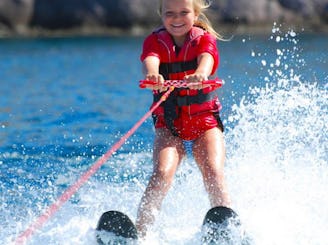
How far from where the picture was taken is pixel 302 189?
15.2 ft

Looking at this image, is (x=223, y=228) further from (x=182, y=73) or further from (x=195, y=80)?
(x=182, y=73)

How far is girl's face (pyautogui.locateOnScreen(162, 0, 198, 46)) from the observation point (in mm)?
3957

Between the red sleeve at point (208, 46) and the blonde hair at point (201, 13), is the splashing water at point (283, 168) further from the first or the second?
the blonde hair at point (201, 13)

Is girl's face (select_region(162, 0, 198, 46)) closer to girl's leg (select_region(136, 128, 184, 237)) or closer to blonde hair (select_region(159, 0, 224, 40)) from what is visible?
blonde hair (select_region(159, 0, 224, 40))

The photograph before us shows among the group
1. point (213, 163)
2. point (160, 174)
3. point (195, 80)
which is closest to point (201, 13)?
point (195, 80)

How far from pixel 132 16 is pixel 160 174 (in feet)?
49.2

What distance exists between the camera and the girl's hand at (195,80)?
368 centimetres

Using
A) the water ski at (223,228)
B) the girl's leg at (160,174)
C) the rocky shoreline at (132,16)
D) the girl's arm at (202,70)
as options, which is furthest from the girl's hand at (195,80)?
the rocky shoreline at (132,16)

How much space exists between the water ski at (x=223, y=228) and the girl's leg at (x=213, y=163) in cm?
33

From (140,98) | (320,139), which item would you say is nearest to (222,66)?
(140,98)

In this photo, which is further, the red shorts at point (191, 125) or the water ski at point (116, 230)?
the red shorts at point (191, 125)

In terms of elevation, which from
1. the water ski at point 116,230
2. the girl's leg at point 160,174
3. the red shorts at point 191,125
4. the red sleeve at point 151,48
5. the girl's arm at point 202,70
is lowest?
the water ski at point 116,230

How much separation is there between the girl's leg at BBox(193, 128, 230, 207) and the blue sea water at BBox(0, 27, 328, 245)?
23cm

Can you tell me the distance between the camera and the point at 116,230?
3297 millimetres
